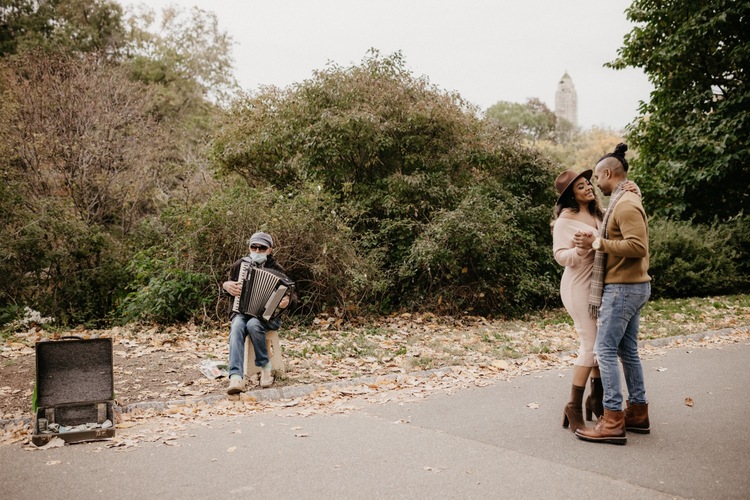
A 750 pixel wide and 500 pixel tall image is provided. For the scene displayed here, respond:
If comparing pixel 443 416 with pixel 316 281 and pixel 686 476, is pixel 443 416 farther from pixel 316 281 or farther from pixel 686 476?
pixel 316 281

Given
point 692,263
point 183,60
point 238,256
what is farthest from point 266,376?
point 183,60

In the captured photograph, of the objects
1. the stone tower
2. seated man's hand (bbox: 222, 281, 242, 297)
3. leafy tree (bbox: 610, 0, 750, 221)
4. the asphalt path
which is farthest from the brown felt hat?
the stone tower

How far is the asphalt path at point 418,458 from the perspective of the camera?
4121mm

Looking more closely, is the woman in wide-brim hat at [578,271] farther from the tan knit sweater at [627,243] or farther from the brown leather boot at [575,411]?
the tan knit sweater at [627,243]

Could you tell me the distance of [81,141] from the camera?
54.9 ft

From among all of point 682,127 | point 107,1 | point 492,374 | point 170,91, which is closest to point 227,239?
point 492,374

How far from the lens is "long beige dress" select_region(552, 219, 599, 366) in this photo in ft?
17.2

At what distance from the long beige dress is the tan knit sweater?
0.83 ft

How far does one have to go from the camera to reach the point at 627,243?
188 inches

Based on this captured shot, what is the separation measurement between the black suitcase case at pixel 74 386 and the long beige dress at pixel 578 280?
418 centimetres

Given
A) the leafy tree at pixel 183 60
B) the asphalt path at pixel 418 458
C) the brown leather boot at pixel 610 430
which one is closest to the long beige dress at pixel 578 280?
the brown leather boot at pixel 610 430

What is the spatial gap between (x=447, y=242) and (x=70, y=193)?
10344 millimetres

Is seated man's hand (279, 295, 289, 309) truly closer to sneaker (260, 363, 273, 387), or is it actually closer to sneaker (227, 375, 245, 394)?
sneaker (260, 363, 273, 387)

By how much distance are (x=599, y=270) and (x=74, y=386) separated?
4811 mm
